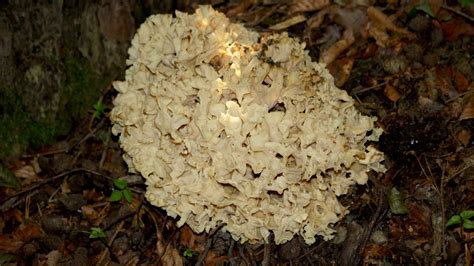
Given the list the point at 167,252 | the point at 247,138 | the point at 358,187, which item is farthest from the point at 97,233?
the point at 358,187

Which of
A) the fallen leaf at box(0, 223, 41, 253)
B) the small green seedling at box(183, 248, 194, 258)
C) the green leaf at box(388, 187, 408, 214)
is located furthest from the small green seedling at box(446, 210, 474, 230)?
the fallen leaf at box(0, 223, 41, 253)

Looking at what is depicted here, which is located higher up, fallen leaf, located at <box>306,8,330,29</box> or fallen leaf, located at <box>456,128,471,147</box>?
fallen leaf, located at <box>306,8,330,29</box>

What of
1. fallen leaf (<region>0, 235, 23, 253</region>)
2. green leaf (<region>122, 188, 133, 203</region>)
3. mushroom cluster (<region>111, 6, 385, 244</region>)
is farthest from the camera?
green leaf (<region>122, 188, 133, 203</region>)

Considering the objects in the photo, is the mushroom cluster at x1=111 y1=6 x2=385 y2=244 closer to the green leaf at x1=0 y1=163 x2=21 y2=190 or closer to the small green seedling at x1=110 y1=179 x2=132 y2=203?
the small green seedling at x1=110 y1=179 x2=132 y2=203

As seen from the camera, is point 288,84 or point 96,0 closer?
point 288,84

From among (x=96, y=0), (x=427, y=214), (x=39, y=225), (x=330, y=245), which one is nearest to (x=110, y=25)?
(x=96, y=0)

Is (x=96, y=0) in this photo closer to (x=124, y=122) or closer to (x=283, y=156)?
(x=124, y=122)
